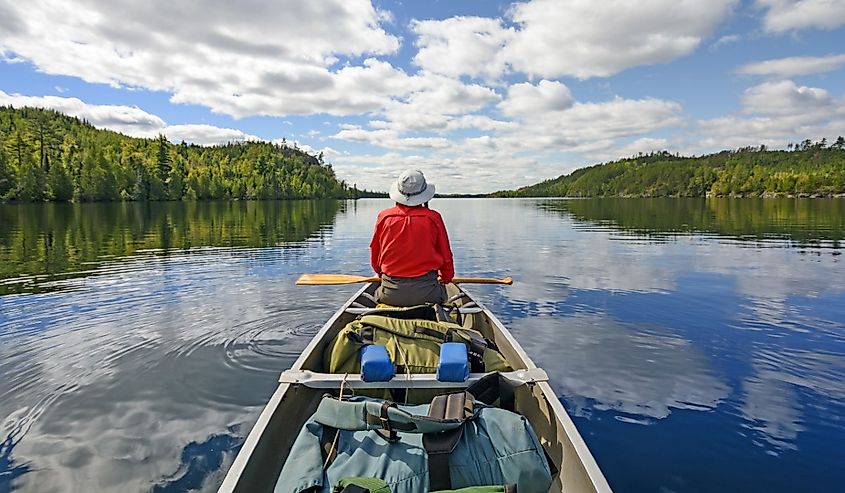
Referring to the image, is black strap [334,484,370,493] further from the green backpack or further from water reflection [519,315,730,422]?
water reflection [519,315,730,422]

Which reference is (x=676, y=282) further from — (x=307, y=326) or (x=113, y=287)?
(x=113, y=287)

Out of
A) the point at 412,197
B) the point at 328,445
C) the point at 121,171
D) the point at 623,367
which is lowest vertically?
the point at 623,367

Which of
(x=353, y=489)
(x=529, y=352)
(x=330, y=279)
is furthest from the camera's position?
(x=330, y=279)

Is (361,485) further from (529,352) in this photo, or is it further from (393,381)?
(529,352)

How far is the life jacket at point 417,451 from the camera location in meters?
2.82

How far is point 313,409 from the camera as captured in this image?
15.0 feet

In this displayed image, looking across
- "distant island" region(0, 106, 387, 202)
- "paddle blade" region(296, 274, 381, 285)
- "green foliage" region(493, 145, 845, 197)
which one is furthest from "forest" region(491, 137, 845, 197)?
"paddle blade" region(296, 274, 381, 285)

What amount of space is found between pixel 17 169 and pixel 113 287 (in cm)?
8656

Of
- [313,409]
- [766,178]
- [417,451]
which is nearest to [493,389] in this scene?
[417,451]

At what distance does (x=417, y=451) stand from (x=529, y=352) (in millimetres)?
5730

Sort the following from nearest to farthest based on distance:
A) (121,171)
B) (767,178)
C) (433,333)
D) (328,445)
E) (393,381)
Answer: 1. (328,445)
2. (393,381)
3. (433,333)
4. (121,171)
5. (767,178)

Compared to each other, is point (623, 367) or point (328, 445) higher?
point (328, 445)

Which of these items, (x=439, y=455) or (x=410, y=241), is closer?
(x=439, y=455)

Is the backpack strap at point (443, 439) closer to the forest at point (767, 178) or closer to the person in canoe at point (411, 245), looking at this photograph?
the person in canoe at point (411, 245)
